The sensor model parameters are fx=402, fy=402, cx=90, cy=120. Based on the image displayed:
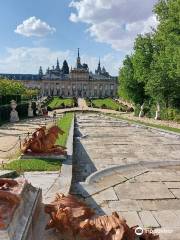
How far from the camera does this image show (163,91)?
3938cm

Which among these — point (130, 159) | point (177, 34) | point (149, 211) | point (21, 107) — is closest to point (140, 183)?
point (149, 211)

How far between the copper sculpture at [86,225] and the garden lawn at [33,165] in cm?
603

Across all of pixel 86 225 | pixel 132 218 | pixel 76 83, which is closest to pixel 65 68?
pixel 76 83

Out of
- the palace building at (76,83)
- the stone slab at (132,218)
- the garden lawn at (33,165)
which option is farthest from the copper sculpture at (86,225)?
the palace building at (76,83)

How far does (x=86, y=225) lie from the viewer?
532 centimetres

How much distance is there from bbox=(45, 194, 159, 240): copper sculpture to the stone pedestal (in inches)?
10.6

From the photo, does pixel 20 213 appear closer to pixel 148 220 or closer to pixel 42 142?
pixel 148 220

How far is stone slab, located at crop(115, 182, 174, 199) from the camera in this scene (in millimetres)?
9758

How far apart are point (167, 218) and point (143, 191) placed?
2.14 metres

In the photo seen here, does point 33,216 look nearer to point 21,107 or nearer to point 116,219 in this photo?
point 116,219

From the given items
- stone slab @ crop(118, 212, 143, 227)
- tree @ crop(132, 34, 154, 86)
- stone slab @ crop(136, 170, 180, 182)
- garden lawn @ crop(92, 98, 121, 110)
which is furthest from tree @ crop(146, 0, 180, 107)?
garden lawn @ crop(92, 98, 121, 110)

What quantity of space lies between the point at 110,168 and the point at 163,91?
2769 cm

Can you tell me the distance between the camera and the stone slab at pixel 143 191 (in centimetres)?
976

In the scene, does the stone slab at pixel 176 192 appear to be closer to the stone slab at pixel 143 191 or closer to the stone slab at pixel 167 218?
the stone slab at pixel 143 191
